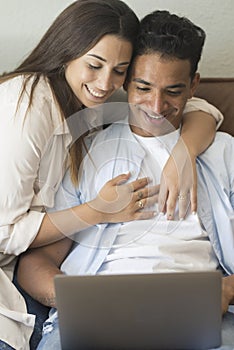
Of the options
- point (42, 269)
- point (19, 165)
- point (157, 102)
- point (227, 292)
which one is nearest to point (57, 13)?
point (157, 102)

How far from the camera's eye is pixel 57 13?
6.41 feet

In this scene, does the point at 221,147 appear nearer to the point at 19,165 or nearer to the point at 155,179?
the point at 155,179

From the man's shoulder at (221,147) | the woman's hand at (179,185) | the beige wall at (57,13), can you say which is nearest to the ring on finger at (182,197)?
the woman's hand at (179,185)

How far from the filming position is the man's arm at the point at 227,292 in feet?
4.90

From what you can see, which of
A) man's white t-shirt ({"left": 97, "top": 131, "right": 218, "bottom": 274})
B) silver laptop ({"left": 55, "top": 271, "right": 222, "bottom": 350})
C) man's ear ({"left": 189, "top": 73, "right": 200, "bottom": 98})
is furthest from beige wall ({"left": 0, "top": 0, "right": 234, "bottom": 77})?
silver laptop ({"left": 55, "top": 271, "right": 222, "bottom": 350})

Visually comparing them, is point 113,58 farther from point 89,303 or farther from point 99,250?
point 89,303

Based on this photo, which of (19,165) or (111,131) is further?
(111,131)

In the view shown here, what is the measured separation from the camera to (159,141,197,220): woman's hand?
158cm

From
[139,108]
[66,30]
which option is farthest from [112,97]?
[66,30]

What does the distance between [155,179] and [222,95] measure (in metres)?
0.37

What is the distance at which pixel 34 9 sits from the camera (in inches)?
76.9

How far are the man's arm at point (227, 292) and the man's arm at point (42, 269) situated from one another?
0.39m

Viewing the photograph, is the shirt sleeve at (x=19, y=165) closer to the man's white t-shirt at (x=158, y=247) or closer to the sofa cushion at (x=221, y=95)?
the man's white t-shirt at (x=158, y=247)

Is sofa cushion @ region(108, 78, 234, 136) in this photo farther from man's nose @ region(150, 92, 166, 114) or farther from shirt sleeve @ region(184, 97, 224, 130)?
man's nose @ region(150, 92, 166, 114)
